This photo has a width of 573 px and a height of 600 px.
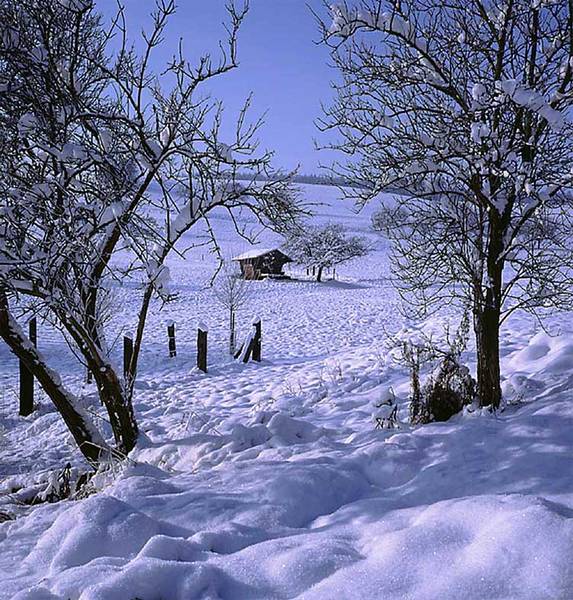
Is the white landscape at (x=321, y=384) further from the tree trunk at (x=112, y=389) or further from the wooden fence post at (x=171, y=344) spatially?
the wooden fence post at (x=171, y=344)

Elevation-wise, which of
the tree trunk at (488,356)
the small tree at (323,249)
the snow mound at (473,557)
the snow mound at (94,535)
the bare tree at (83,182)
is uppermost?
the small tree at (323,249)

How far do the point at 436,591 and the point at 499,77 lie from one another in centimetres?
Result: 477

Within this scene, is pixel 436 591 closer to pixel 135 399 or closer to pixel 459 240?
pixel 459 240

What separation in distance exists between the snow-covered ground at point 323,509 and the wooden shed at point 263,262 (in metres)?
33.0

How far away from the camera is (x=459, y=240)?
5.47 m

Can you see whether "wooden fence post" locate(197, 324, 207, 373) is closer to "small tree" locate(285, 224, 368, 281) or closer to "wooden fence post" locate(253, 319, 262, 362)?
"wooden fence post" locate(253, 319, 262, 362)

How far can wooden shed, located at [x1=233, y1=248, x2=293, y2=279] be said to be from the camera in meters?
41.0

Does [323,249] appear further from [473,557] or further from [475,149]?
[473,557]

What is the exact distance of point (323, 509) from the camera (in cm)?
344

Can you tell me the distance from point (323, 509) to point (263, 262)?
38.7 m

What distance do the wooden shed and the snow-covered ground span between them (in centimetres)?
3299

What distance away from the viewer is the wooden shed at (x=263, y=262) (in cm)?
4101

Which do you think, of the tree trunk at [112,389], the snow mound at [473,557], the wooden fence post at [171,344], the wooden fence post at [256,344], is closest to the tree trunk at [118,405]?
the tree trunk at [112,389]

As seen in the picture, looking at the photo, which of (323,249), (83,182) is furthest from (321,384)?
(323,249)
